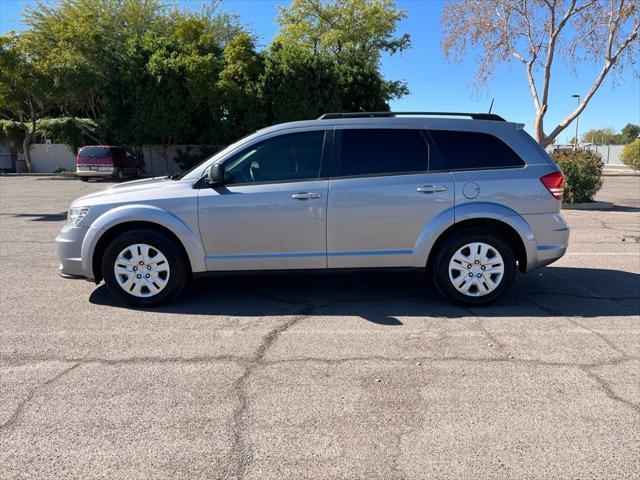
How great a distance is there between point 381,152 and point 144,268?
2.70 metres

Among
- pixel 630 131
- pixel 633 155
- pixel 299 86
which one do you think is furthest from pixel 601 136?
pixel 299 86

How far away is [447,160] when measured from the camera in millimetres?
5180

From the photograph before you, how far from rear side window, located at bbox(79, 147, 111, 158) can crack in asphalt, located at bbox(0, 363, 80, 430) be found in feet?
75.7

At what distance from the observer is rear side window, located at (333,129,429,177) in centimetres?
512

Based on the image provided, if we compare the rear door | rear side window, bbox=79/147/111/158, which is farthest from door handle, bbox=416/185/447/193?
rear side window, bbox=79/147/111/158

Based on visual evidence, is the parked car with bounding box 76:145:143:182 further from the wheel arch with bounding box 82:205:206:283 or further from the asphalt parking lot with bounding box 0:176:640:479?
the wheel arch with bounding box 82:205:206:283

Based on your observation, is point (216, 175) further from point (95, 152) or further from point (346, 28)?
point (346, 28)

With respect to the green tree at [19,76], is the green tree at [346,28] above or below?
above

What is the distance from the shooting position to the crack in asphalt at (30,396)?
9.95 feet

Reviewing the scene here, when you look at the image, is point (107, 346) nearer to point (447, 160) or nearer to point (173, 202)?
point (173, 202)

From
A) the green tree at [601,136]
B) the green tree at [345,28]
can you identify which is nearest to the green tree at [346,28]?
the green tree at [345,28]

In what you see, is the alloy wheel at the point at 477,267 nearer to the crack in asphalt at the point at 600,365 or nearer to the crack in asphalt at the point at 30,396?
the crack in asphalt at the point at 600,365

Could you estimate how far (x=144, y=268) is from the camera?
5043 mm

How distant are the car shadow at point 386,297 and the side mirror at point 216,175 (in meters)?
1.01
